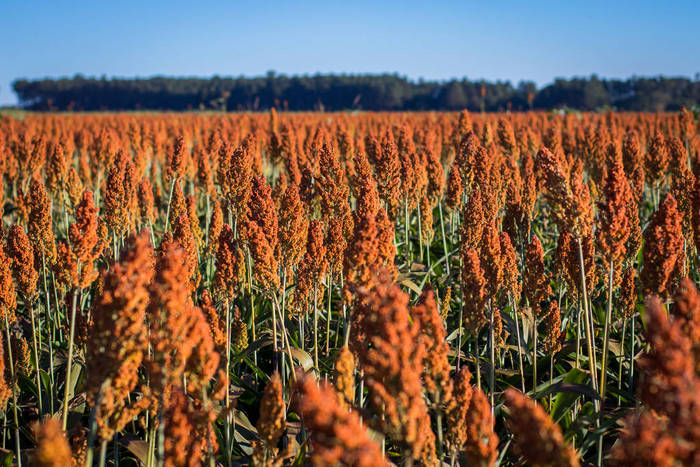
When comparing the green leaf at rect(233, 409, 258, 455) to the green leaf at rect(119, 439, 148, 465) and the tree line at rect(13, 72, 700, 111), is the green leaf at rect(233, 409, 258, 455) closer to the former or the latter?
the green leaf at rect(119, 439, 148, 465)

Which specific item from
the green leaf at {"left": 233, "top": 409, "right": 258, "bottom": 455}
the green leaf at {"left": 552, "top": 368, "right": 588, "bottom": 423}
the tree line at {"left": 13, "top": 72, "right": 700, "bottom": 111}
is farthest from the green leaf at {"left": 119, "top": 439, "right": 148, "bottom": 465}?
the tree line at {"left": 13, "top": 72, "right": 700, "bottom": 111}

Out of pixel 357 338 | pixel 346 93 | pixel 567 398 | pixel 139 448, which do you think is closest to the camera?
pixel 357 338

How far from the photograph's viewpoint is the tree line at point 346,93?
2109 inches

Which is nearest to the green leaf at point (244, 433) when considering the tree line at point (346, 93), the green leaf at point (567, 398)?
the green leaf at point (567, 398)

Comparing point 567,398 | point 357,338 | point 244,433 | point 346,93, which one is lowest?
point 244,433

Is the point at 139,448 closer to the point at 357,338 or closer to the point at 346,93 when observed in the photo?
the point at 357,338

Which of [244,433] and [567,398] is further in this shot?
[244,433]

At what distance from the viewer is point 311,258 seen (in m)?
3.38

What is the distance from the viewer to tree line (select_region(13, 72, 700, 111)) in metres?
53.6

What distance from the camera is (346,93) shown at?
91.6m

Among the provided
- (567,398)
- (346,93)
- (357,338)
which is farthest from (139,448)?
(346,93)

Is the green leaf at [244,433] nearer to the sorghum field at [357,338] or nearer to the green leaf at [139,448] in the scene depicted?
the sorghum field at [357,338]

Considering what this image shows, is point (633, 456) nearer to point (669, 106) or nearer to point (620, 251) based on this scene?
point (620, 251)

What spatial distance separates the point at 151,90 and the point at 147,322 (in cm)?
10666
